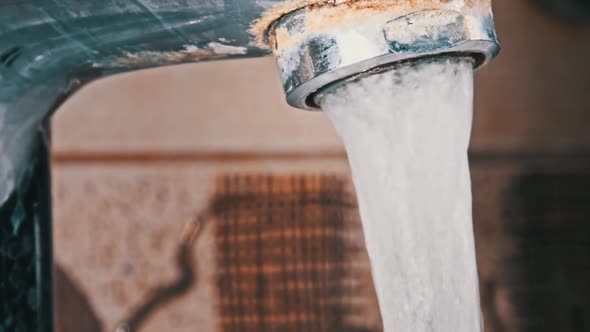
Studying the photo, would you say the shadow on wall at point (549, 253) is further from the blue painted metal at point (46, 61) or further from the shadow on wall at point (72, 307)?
the blue painted metal at point (46, 61)

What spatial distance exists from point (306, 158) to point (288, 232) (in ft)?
0.33

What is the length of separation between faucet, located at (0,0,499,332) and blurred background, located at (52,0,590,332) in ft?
1.51

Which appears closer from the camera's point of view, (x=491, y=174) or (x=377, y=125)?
(x=377, y=125)

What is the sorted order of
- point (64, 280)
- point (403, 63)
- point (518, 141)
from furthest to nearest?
point (518, 141)
point (64, 280)
point (403, 63)

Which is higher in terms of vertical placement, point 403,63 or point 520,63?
point 520,63

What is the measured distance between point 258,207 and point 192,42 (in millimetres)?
542

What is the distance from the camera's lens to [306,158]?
2.82 feet

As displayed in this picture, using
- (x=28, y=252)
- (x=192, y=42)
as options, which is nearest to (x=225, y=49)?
(x=192, y=42)

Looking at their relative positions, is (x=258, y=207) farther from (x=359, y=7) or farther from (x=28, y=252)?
(x=359, y=7)

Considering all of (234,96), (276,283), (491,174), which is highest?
(234,96)

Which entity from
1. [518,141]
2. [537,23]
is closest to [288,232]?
[518,141]

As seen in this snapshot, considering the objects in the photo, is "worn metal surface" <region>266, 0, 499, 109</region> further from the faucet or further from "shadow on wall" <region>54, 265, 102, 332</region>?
"shadow on wall" <region>54, 265, 102, 332</region>

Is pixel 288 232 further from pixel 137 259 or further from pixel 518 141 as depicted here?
pixel 518 141

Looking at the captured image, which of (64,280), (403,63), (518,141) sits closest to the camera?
(403,63)
